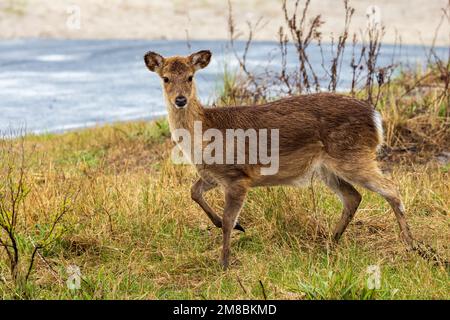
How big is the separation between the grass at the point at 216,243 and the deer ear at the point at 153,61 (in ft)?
4.28

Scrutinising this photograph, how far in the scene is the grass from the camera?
653cm

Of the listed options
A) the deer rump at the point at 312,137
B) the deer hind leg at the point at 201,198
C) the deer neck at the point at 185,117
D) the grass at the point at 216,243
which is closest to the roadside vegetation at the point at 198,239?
the grass at the point at 216,243

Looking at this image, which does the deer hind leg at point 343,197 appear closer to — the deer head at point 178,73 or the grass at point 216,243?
the grass at point 216,243

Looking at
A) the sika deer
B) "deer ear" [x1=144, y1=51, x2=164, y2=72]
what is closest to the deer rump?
the sika deer

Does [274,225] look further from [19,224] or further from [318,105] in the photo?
[19,224]

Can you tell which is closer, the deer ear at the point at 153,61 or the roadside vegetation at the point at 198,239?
the roadside vegetation at the point at 198,239

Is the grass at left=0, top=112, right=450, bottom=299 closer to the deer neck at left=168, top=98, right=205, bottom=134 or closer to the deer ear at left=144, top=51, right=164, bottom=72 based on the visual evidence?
the deer neck at left=168, top=98, right=205, bottom=134

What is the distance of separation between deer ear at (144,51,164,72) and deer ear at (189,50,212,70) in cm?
27

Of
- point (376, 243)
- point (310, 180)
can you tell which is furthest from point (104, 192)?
point (376, 243)

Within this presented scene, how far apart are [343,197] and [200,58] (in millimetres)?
1761

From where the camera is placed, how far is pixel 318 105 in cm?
768

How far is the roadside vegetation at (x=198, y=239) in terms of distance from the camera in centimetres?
655

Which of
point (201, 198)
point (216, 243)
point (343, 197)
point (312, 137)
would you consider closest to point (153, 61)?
point (201, 198)
